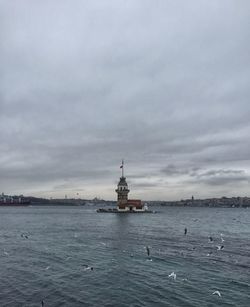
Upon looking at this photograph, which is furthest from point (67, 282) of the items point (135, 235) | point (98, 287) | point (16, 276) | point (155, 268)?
point (135, 235)

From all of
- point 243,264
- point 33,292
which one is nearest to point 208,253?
point 243,264

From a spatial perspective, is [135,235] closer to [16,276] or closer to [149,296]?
[16,276]

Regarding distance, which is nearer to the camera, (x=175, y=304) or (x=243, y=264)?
(x=175, y=304)

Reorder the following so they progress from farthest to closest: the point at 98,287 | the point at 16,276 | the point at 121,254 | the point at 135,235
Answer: the point at 135,235 → the point at 121,254 → the point at 16,276 → the point at 98,287

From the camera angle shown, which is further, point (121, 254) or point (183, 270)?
point (121, 254)

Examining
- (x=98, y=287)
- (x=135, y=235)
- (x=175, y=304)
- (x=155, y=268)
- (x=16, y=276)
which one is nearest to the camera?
(x=175, y=304)

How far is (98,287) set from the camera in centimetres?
4716

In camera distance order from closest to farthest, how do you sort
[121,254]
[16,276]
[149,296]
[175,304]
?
[175,304]
[149,296]
[16,276]
[121,254]

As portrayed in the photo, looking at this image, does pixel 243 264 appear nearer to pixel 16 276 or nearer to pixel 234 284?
pixel 234 284

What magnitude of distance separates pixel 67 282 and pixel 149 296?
10.8 metres

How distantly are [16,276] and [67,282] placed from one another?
307 inches

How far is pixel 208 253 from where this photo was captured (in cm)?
6969

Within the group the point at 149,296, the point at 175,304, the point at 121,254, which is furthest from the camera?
the point at 121,254

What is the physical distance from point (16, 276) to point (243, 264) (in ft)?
99.0
